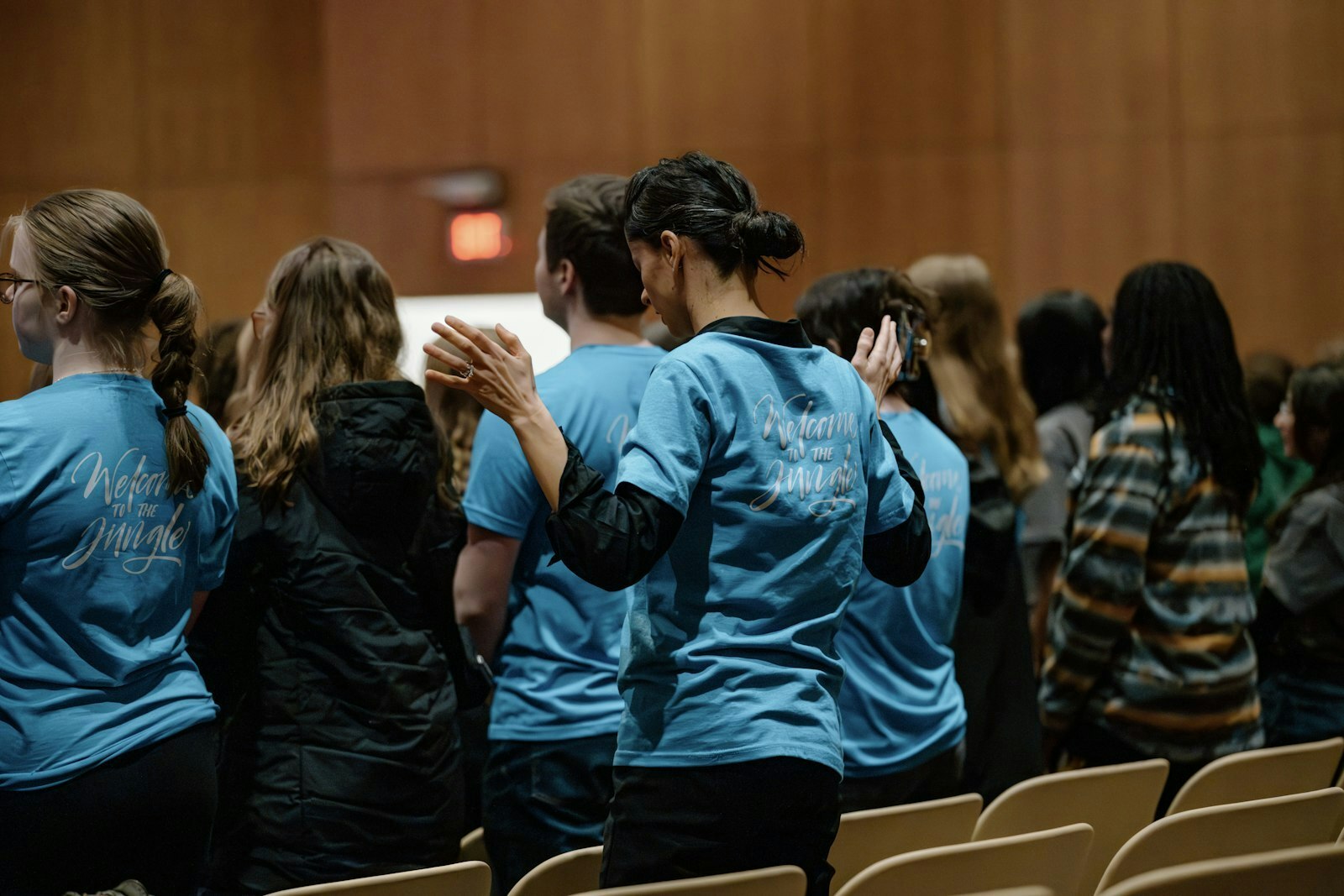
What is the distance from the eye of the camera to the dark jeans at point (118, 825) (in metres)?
1.50

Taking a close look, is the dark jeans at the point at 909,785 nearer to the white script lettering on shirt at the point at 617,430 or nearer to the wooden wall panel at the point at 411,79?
the white script lettering on shirt at the point at 617,430

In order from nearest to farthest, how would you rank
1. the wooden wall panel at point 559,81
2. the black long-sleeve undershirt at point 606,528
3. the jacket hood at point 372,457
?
the black long-sleeve undershirt at point 606,528 < the jacket hood at point 372,457 < the wooden wall panel at point 559,81

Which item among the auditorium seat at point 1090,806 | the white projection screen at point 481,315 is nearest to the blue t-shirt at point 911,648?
the auditorium seat at point 1090,806

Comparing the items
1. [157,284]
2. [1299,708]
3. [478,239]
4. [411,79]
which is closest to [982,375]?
[1299,708]

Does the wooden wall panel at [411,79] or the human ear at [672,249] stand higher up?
the wooden wall panel at [411,79]

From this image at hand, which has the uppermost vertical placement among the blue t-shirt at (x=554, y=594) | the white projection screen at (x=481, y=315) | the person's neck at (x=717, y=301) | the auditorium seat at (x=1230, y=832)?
the white projection screen at (x=481, y=315)

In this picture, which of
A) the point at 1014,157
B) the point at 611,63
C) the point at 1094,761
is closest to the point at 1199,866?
the point at 1094,761

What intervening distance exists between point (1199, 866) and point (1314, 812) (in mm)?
437

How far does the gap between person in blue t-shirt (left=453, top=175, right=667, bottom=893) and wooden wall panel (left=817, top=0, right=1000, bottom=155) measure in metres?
3.83

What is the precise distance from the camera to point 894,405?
221cm

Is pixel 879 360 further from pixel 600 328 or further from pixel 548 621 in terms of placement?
pixel 548 621

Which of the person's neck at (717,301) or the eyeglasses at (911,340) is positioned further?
the eyeglasses at (911,340)

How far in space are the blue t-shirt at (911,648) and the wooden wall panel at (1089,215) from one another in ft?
11.7

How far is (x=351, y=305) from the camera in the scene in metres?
2.05
